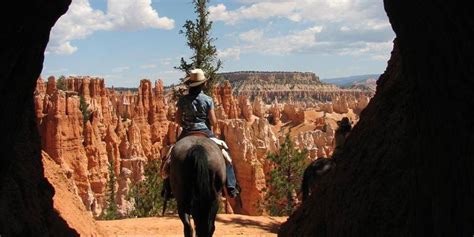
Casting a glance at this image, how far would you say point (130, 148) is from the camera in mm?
57562

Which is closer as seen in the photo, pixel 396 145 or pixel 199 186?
pixel 396 145

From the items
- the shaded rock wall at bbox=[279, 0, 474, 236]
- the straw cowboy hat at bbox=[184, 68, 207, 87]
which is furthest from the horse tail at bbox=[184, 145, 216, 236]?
the shaded rock wall at bbox=[279, 0, 474, 236]

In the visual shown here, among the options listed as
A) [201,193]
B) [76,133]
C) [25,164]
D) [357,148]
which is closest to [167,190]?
[201,193]

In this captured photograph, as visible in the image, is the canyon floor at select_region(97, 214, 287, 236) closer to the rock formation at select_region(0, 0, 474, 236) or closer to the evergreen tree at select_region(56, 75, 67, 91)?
the rock formation at select_region(0, 0, 474, 236)

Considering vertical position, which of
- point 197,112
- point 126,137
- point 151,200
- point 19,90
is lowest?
point 151,200

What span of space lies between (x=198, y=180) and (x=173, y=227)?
26.7 ft

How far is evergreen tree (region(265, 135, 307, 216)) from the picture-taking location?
28.7 metres

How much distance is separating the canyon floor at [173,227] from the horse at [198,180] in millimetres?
5885

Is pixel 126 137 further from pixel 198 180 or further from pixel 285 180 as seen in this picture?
pixel 198 180

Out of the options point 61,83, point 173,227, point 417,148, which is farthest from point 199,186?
point 61,83

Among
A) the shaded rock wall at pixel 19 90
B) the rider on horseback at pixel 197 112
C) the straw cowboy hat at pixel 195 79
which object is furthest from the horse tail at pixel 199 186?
the shaded rock wall at pixel 19 90

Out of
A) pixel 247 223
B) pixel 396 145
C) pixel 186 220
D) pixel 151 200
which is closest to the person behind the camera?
pixel 396 145

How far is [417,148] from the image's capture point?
4.60 metres

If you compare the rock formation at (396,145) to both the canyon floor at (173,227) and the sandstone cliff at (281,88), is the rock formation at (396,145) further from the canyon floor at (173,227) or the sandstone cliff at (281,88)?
the sandstone cliff at (281,88)
